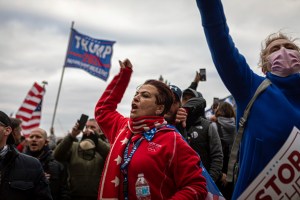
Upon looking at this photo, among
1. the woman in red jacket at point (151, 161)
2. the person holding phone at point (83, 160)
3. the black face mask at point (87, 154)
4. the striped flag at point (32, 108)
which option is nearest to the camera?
the woman in red jacket at point (151, 161)

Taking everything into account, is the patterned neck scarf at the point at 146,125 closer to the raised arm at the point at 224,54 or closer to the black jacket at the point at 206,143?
the raised arm at the point at 224,54

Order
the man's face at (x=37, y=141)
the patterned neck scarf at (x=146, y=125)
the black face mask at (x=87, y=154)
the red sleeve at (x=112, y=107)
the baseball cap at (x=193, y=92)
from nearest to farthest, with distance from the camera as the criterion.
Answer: the patterned neck scarf at (x=146, y=125)
the red sleeve at (x=112, y=107)
the baseball cap at (x=193, y=92)
the man's face at (x=37, y=141)
the black face mask at (x=87, y=154)

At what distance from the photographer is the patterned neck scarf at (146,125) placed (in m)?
2.56

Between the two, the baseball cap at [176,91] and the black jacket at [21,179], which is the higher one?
the baseball cap at [176,91]

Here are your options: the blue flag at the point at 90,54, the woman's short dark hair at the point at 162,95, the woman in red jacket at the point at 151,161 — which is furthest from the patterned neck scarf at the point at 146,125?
the blue flag at the point at 90,54

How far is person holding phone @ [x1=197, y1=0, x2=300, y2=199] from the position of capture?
6.12ft

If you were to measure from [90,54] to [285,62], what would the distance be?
11.9 meters

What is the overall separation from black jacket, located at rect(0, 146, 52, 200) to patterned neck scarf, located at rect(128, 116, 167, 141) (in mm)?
1295

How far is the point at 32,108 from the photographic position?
37.4 feet

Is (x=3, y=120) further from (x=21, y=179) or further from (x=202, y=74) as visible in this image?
(x=202, y=74)

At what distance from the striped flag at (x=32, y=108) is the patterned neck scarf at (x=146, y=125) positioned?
9066 mm

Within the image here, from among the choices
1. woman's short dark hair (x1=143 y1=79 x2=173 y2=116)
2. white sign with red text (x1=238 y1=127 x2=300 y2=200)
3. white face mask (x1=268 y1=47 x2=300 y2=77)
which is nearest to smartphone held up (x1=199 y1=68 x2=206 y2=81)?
woman's short dark hair (x1=143 y1=79 x2=173 y2=116)

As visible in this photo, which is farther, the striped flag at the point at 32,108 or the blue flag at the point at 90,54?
the blue flag at the point at 90,54

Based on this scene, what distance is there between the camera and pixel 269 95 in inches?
78.2
